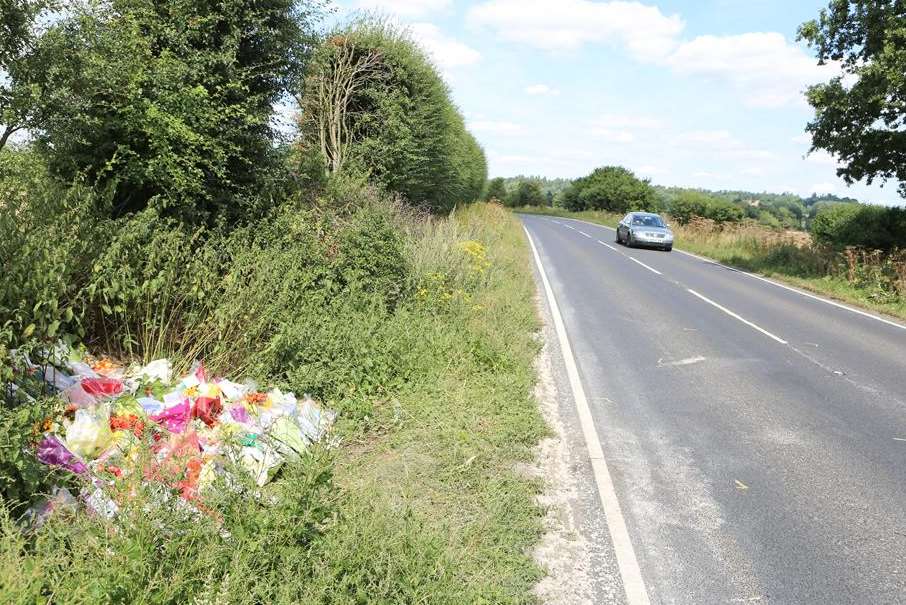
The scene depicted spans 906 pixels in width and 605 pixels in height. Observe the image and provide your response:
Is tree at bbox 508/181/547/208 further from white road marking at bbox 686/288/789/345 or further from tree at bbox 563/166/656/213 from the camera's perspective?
Result: white road marking at bbox 686/288/789/345

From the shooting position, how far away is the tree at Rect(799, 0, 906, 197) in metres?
16.2

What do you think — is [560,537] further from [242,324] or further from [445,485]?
[242,324]

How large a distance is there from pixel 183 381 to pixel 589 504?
11.1 feet

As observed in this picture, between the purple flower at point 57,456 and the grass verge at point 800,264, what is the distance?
1520 centimetres

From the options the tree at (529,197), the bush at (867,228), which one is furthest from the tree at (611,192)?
the bush at (867,228)

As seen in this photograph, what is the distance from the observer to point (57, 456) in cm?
399

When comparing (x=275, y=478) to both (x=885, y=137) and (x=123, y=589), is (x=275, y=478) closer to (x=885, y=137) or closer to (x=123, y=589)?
(x=123, y=589)

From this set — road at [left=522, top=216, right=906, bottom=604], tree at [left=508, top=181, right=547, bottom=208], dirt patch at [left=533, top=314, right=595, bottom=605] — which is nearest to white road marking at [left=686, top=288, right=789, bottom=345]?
road at [left=522, top=216, right=906, bottom=604]

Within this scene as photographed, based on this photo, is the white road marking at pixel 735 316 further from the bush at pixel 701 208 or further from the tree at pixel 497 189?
the tree at pixel 497 189

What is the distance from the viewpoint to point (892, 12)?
16297 mm

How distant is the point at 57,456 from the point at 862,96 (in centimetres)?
1955

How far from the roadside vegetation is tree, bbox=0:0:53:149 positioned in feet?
0.08

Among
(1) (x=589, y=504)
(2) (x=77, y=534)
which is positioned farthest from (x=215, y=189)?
(1) (x=589, y=504)

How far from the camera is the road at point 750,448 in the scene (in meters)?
3.99
